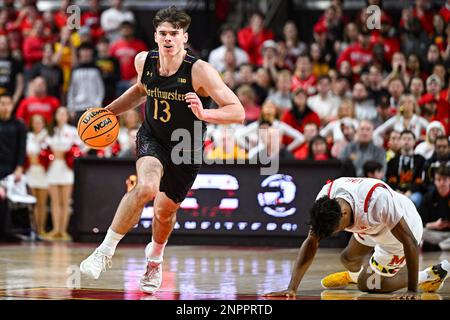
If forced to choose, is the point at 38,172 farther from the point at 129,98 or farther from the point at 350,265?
the point at 350,265

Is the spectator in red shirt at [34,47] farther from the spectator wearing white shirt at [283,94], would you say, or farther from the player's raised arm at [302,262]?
the player's raised arm at [302,262]

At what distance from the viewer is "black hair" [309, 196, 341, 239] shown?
719 centimetres

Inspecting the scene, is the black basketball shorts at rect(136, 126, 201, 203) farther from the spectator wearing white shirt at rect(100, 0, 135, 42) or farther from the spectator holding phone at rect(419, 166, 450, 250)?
the spectator wearing white shirt at rect(100, 0, 135, 42)

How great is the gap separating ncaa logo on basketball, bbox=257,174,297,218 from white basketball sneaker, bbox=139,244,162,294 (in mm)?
5023

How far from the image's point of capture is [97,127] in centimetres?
836

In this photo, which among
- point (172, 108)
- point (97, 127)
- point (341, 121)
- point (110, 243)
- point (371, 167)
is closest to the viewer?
point (110, 243)

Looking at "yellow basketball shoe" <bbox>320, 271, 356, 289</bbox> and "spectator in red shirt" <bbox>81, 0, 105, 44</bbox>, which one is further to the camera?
"spectator in red shirt" <bbox>81, 0, 105, 44</bbox>

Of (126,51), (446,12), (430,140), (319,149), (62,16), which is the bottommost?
(319,149)

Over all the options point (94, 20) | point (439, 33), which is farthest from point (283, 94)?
point (94, 20)

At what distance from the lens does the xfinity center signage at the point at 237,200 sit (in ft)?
43.4

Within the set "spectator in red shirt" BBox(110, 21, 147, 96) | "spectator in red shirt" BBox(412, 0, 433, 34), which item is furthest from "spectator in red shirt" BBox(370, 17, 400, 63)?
"spectator in red shirt" BBox(110, 21, 147, 96)

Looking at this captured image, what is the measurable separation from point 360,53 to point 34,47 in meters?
5.86

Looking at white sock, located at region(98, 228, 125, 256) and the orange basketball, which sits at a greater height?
the orange basketball

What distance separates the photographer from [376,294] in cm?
828
